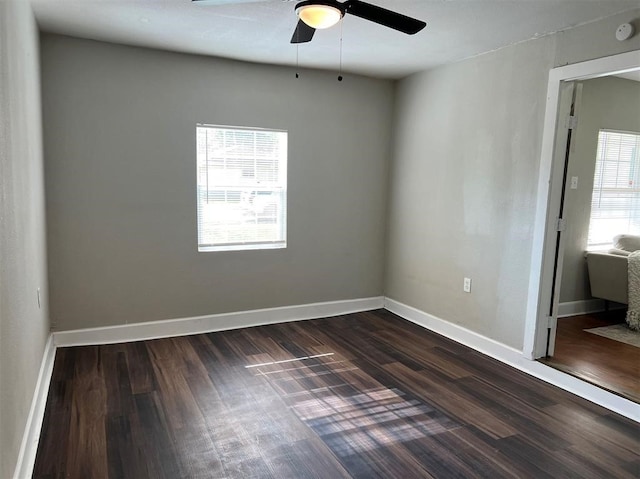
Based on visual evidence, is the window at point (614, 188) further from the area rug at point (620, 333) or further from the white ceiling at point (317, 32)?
the white ceiling at point (317, 32)

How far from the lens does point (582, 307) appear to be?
4.73 m

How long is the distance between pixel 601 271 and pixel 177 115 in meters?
4.33

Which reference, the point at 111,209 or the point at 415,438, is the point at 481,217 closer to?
the point at 415,438

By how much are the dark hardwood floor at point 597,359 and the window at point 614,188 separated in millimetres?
1082

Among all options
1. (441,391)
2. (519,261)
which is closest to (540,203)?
(519,261)

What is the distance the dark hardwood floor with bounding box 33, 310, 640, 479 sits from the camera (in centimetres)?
221

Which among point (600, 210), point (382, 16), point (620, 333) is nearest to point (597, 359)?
point (620, 333)

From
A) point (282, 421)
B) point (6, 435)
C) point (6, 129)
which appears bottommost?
point (282, 421)

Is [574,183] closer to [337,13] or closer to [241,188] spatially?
[241,188]

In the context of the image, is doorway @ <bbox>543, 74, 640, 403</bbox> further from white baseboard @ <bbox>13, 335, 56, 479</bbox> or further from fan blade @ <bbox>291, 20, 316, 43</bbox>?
white baseboard @ <bbox>13, 335, 56, 479</bbox>

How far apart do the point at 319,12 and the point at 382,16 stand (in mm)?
334

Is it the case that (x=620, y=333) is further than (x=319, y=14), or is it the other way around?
(x=620, y=333)

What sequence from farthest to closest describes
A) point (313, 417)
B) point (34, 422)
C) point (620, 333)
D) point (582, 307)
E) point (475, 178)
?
point (582, 307) < point (620, 333) < point (475, 178) < point (313, 417) < point (34, 422)

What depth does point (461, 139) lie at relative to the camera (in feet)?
12.8
